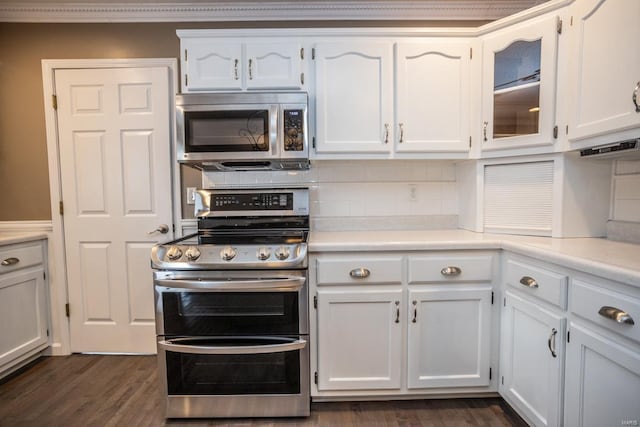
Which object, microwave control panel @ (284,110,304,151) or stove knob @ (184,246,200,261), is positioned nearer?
stove knob @ (184,246,200,261)

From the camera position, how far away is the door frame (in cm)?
221

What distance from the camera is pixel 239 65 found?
193 cm

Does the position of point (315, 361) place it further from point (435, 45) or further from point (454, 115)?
point (435, 45)

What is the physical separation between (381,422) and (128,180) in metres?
2.22

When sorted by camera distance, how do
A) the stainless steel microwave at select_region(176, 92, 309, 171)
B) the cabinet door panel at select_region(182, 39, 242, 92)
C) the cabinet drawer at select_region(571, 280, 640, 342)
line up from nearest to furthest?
1. the cabinet drawer at select_region(571, 280, 640, 342)
2. the stainless steel microwave at select_region(176, 92, 309, 171)
3. the cabinet door panel at select_region(182, 39, 242, 92)

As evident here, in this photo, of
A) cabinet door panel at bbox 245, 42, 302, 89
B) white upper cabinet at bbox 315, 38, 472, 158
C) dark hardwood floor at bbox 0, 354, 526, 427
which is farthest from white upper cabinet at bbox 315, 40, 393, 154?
dark hardwood floor at bbox 0, 354, 526, 427

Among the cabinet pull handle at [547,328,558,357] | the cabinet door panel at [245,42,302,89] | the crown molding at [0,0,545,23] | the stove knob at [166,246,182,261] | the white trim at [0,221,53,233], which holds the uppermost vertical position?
the crown molding at [0,0,545,23]

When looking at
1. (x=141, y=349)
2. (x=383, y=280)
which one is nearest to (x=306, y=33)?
(x=383, y=280)

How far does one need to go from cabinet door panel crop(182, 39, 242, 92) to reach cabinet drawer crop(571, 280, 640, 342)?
1965 millimetres

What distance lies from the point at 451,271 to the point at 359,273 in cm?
48

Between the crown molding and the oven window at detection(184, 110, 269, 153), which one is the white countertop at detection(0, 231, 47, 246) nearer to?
the oven window at detection(184, 110, 269, 153)

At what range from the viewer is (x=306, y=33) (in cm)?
192

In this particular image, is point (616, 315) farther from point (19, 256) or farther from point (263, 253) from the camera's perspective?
point (19, 256)

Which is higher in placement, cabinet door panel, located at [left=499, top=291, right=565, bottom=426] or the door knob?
the door knob
